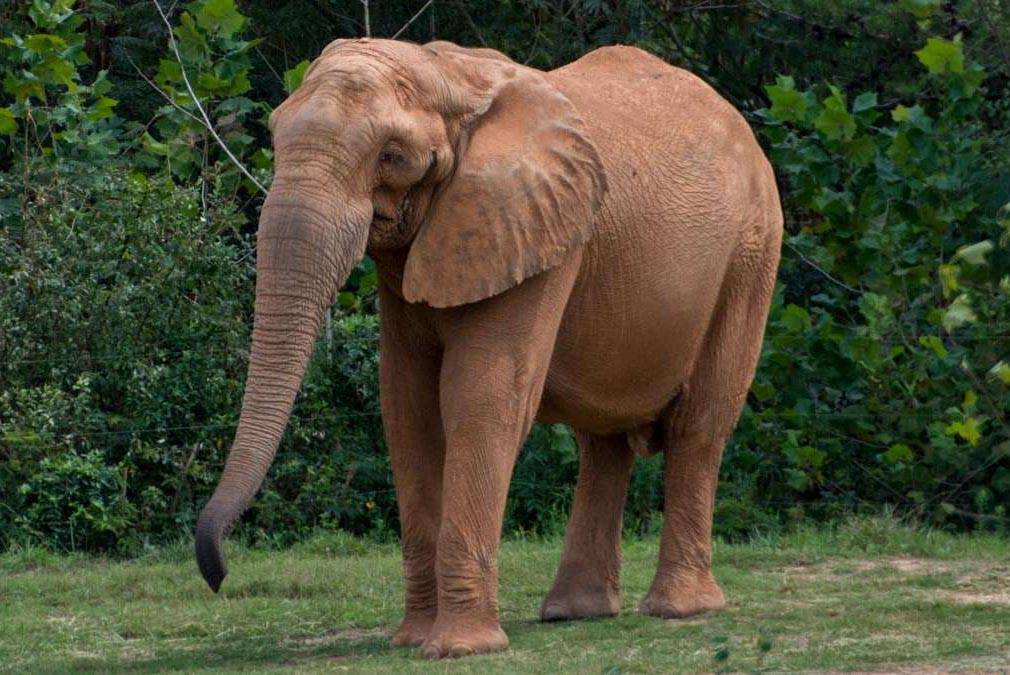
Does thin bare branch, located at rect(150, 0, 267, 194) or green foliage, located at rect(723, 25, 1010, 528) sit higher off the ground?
thin bare branch, located at rect(150, 0, 267, 194)

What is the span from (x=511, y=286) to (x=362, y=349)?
511 centimetres

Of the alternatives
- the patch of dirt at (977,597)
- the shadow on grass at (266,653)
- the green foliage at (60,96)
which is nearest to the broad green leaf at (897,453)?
the patch of dirt at (977,597)

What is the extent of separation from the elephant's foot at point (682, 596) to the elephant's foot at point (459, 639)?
4.30ft

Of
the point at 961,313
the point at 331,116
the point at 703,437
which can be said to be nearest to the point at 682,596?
the point at 703,437

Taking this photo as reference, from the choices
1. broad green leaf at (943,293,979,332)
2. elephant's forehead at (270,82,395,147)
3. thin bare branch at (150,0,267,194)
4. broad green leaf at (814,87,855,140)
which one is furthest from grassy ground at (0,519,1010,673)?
thin bare branch at (150,0,267,194)

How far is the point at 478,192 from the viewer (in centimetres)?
746

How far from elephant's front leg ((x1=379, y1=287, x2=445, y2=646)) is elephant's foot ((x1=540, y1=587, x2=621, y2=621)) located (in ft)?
2.94

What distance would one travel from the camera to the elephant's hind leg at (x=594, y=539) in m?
8.77

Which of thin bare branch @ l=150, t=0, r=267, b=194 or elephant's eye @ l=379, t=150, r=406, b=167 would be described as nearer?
elephant's eye @ l=379, t=150, r=406, b=167

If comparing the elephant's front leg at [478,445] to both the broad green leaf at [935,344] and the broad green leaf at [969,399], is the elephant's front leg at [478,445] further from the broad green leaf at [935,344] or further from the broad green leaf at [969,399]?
the broad green leaf at [935,344]

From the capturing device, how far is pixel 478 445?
7484 mm

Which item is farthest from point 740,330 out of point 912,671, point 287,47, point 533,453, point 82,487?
point 287,47

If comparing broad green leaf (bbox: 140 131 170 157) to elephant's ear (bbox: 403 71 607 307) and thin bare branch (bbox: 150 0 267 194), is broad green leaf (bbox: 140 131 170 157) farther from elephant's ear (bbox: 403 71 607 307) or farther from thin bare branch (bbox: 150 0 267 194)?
elephant's ear (bbox: 403 71 607 307)

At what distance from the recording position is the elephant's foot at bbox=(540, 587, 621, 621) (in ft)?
28.7
